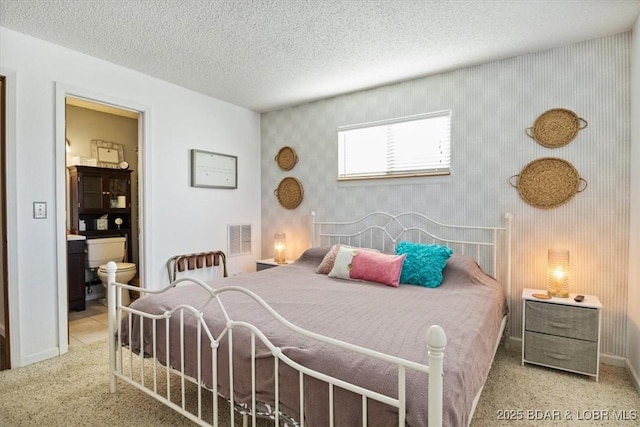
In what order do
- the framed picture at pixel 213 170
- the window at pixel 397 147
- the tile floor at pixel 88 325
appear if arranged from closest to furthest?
1. the tile floor at pixel 88 325
2. the window at pixel 397 147
3. the framed picture at pixel 213 170

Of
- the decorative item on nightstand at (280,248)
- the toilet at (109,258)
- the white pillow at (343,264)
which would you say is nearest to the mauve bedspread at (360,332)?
the white pillow at (343,264)

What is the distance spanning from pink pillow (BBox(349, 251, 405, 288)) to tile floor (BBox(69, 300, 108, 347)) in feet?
7.72

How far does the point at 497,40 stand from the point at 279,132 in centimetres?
253

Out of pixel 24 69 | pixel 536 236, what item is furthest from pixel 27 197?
pixel 536 236

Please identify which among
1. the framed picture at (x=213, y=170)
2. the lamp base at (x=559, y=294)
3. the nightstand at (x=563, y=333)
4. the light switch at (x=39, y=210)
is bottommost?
the nightstand at (x=563, y=333)

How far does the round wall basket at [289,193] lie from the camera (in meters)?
4.00

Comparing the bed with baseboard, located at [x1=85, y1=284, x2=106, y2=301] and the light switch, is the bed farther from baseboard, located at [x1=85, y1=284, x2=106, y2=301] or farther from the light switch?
baseboard, located at [x1=85, y1=284, x2=106, y2=301]

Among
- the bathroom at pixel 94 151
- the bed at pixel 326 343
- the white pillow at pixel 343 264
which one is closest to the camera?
the bed at pixel 326 343

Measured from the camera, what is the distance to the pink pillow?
257cm

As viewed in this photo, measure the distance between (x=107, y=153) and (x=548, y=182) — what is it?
5084 mm

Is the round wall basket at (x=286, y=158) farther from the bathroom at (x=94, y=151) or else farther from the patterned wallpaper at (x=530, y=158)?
the bathroom at (x=94, y=151)

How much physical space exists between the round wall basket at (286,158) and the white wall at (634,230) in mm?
2997

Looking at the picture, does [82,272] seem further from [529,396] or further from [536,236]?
[536,236]

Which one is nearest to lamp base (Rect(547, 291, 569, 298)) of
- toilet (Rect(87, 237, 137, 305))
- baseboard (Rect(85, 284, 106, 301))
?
toilet (Rect(87, 237, 137, 305))
